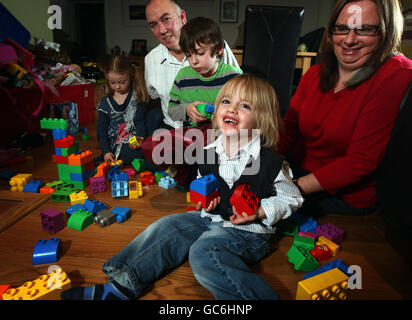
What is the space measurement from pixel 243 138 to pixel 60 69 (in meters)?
2.26

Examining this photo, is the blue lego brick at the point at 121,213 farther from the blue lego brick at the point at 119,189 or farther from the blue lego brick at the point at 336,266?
the blue lego brick at the point at 336,266

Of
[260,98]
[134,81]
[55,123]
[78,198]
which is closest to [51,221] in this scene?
[78,198]

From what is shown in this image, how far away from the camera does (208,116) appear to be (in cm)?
122

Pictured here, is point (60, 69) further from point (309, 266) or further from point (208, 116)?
point (309, 266)

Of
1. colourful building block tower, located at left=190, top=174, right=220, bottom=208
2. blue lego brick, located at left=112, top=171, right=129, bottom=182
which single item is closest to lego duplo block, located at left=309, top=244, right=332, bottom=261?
colourful building block tower, located at left=190, top=174, right=220, bottom=208

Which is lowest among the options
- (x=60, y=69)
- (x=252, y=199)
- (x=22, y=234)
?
(x=22, y=234)

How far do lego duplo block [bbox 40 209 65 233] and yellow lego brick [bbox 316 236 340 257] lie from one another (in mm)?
979

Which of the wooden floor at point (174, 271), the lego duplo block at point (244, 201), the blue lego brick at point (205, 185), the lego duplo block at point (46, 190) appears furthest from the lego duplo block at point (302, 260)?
the lego duplo block at point (46, 190)

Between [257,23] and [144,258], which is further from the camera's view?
[257,23]

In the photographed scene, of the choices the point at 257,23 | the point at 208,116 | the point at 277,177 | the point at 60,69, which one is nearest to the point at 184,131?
the point at 208,116

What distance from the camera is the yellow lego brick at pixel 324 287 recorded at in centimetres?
73

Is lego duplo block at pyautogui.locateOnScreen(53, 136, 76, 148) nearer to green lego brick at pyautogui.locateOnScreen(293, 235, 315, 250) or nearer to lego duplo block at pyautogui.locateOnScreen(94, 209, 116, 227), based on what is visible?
lego duplo block at pyautogui.locateOnScreen(94, 209, 116, 227)

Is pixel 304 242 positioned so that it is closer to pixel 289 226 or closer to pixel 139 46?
pixel 289 226

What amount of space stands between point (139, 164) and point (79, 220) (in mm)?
614
